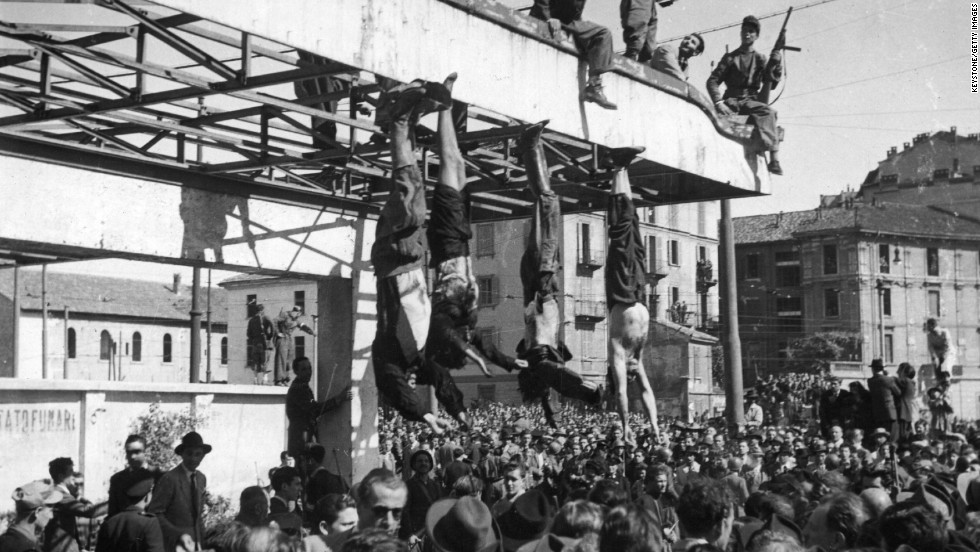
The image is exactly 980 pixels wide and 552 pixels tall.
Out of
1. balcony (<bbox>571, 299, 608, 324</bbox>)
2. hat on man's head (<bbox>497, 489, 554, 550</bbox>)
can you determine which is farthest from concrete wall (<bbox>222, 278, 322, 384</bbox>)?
hat on man's head (<bbox>497, 489, 554, 550</bbox>)

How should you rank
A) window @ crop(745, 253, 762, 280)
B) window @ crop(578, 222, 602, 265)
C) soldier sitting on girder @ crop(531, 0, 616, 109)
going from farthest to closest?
window @ crop(745, 253, 762, 280) < window @ crop(578, 222, 602, 265) < soldier sitting on girder @ crop(531, 0, 616, 109)

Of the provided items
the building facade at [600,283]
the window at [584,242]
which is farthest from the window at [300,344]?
the window at [584,242]

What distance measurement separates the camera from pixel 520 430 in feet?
69.5

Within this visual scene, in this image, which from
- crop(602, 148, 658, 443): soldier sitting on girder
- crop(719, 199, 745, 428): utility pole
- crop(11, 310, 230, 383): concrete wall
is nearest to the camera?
crop(602, 148, 658, 443): soldier sitting on girder

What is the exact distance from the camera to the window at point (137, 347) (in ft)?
274

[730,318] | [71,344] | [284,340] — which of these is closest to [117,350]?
[71,344]

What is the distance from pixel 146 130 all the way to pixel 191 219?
112cm

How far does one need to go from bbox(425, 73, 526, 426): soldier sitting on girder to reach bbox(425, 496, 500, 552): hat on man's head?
3.71 metres

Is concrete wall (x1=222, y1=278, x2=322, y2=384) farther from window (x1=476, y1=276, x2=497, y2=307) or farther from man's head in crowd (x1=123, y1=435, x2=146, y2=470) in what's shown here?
man's head in crowd (x1=123, y1=435, x2=146, y2=470)

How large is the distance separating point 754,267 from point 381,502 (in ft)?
300

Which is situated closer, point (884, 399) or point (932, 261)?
point (884, 399)

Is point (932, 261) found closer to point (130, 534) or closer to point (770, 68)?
point (770, 68)

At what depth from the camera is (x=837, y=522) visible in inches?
292

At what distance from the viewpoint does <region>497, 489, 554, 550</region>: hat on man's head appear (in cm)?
745
